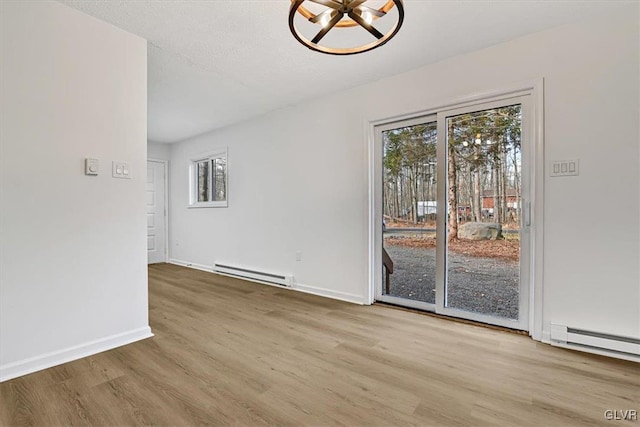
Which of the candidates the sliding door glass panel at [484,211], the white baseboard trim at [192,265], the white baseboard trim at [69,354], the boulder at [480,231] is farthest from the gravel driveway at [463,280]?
the white baseboard trim at [192,265]

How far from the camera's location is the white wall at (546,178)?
2.13 metres

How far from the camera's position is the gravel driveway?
105 inches

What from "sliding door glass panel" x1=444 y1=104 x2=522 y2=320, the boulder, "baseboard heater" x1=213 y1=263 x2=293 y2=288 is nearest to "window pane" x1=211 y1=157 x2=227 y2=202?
"baseboard heater" x1=213 y1=263 x2=293 y2=288

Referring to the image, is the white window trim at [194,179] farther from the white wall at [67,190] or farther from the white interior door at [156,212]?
the white wall at [67,190]

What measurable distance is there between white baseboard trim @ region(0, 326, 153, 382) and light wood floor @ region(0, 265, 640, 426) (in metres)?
0.07

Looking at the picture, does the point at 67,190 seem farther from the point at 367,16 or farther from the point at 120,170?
the point at 367,16

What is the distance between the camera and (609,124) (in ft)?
7.09

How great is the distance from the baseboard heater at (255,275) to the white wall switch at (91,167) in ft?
8.11

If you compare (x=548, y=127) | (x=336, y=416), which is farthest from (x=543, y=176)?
(x=336, y=416)

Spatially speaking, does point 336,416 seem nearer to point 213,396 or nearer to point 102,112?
point 213,396

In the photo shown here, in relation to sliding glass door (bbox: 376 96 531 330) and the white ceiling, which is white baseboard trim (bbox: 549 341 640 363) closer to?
sliding glass door (bbox: 376 96 531 330)

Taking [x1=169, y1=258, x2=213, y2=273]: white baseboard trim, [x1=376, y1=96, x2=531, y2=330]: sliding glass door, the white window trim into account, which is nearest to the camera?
[x1=376, y1=96, x2=531, y2=330]: sliding glass door

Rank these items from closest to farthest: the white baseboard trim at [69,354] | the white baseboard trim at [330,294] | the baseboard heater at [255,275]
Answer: the white baseboard trim at [69,354] → the white baseboard trim at [330,294] → the baseboard heater at [255,275]

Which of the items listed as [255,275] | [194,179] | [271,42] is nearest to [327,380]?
[271,42]
